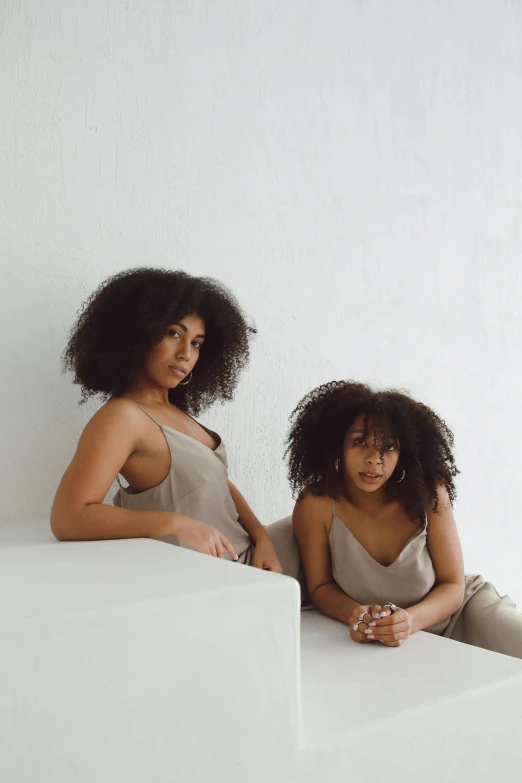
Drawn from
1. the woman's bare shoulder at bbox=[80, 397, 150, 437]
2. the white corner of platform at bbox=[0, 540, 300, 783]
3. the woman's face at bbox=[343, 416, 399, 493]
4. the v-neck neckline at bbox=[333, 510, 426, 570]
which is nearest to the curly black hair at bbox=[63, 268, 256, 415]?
the woman's bare shoulder at bbox=[80, 397, 150, 437]

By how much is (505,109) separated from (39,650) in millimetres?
3529

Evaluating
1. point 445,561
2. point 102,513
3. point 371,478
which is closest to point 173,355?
point 102,513

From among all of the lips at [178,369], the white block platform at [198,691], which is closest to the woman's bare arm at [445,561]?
the white block platform at [198,691]

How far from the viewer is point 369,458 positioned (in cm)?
227

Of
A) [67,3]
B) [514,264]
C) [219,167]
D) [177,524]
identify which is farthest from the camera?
[514,264]

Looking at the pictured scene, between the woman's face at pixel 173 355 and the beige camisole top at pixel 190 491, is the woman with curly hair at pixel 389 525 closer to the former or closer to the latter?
the beige camisole top at pixel 190 491

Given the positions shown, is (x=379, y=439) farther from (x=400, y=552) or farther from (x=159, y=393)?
(x=159, y=393)

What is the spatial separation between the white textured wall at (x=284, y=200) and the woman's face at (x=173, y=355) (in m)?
0.43

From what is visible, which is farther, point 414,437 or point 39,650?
point 414,437

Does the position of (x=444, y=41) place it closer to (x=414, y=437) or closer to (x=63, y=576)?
(x=414, y=437)

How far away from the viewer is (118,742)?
1.28 metres

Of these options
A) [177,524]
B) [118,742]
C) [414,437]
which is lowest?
[118,742]

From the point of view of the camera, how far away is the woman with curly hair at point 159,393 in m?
2.09

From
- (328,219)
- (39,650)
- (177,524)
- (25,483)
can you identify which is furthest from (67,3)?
(39,650)
